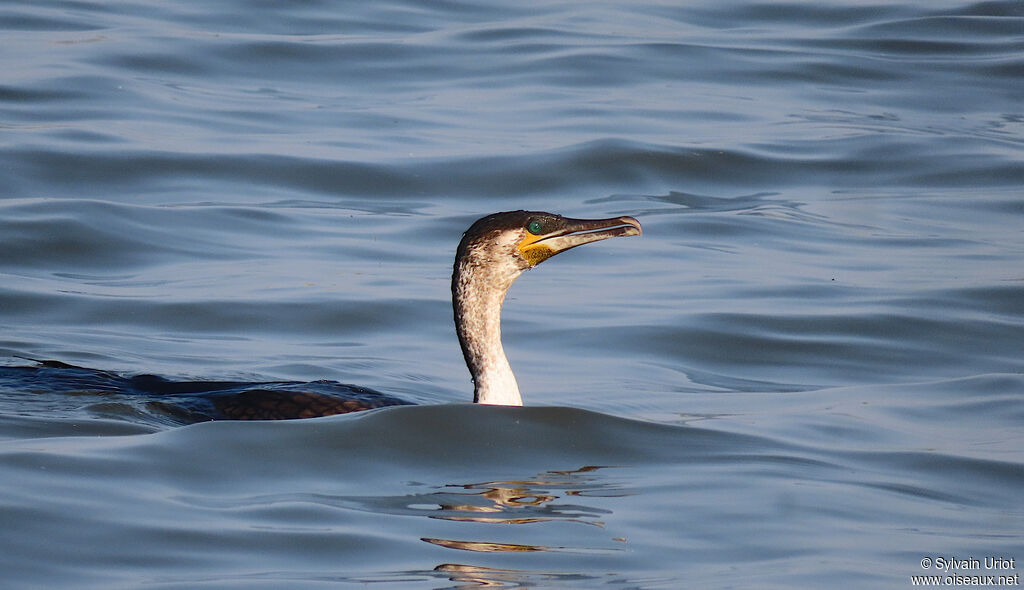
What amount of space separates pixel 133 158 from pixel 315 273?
2.97 meters

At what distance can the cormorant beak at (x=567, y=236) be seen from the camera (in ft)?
21.4

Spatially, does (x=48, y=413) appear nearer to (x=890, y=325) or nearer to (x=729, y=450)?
(x=729, y=450)

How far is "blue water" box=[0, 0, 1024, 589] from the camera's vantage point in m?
5.05

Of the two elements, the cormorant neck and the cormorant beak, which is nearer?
the cormorant beak

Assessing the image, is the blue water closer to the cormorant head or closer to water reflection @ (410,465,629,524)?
water reflection @ (410,465,629,524)

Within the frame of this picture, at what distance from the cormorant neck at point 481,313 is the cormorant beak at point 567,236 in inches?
4.0

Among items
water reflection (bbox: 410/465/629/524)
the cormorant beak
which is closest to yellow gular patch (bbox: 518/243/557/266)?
the cormorant beak

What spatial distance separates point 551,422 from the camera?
245 inches

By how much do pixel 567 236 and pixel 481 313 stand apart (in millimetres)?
530

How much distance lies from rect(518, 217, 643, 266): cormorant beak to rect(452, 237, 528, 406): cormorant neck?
10cm

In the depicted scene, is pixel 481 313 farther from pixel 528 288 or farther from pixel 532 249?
pixel 528 288

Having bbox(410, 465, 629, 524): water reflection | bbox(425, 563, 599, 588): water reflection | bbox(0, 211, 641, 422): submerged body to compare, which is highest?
bbox(0, 211, 641, 422): submerged body

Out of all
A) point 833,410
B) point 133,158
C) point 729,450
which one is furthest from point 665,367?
point 133,158

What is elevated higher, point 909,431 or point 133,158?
point 133,158
